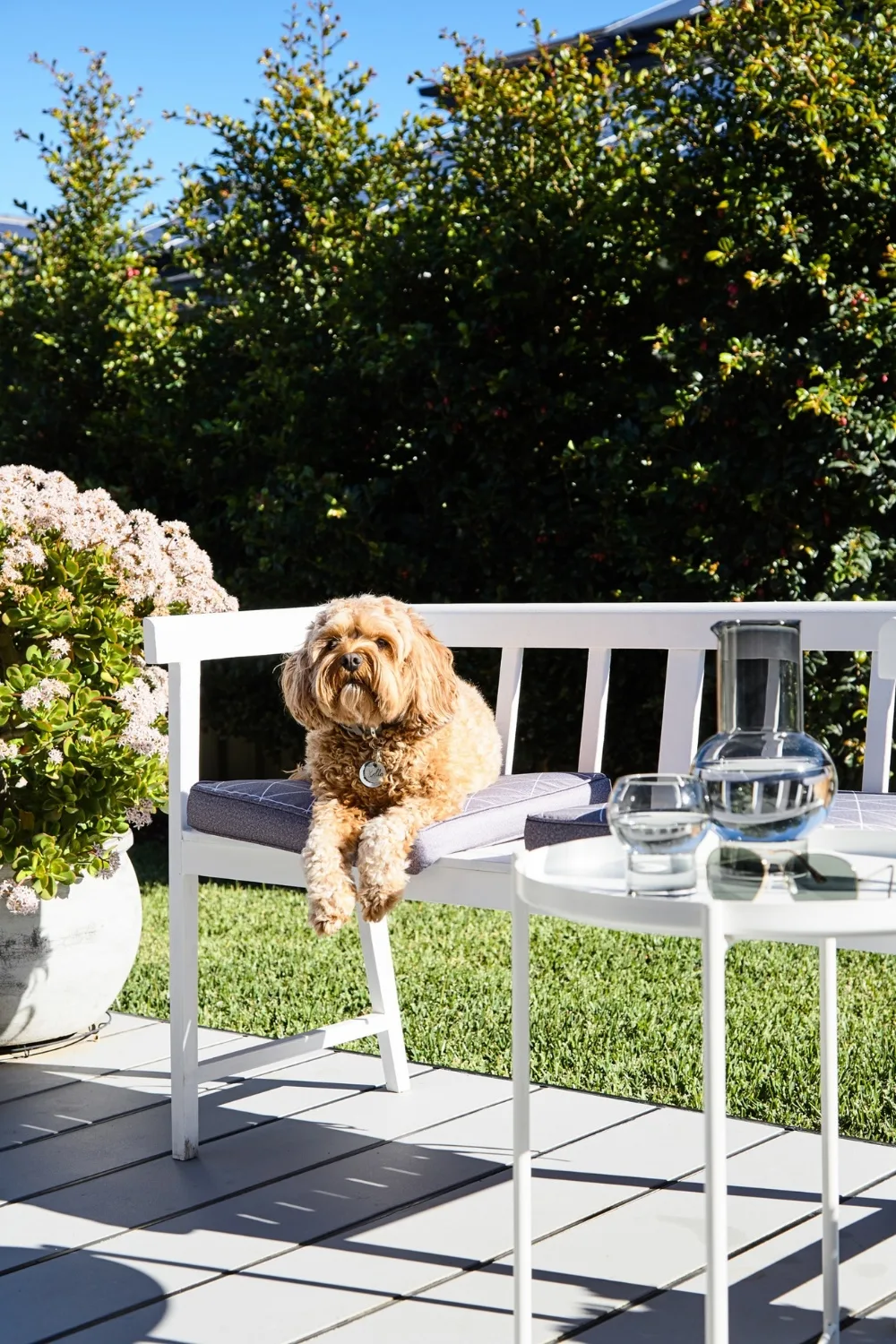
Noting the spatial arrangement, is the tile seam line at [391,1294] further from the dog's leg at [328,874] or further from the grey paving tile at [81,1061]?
the grey paving tile at [81,1061]

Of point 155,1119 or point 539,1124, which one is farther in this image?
point 155,1119

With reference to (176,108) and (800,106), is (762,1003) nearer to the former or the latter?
(800,106)

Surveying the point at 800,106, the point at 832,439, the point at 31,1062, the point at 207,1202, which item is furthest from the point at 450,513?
the point at 207,1202

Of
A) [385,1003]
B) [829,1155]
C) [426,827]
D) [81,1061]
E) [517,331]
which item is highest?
[517,331]

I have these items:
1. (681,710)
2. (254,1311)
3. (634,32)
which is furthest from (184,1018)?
(634,32)

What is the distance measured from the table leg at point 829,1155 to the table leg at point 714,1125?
1.52 ft

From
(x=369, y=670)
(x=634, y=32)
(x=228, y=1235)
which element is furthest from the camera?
(x=634, y=32)

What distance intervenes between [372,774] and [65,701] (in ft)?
3.03

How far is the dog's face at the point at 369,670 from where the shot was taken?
310 cm

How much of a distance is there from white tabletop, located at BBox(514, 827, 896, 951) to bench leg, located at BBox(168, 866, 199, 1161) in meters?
1.23

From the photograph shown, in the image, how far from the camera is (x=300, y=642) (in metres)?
3.59

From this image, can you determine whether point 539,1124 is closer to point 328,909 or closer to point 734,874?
point 328,909

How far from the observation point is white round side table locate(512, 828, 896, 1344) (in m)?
1.82

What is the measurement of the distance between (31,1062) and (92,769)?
78 cm
